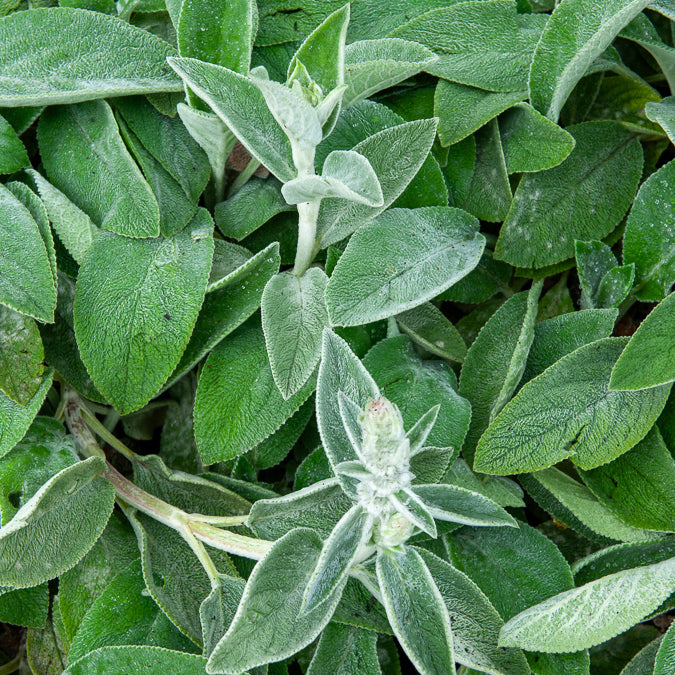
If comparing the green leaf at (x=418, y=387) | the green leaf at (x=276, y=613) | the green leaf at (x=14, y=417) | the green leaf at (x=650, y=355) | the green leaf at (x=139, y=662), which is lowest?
the green leaf at (x=139, y=662)

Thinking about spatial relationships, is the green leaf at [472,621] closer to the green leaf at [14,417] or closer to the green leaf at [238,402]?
the green leaf at [238,402]

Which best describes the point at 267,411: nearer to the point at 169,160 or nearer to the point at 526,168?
the point at 169,160

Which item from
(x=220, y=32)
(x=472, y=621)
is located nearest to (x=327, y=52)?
(x=220, y=32)

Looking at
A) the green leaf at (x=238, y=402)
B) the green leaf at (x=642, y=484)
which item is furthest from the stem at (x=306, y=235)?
the green leaf at (x=642, y=484)

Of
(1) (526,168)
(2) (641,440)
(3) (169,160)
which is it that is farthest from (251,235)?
(2) (641,440)

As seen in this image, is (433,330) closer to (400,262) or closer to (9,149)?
(400,262)

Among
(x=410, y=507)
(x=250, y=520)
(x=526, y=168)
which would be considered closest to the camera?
(x=410, y=507)

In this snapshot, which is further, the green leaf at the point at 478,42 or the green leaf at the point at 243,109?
the green leaf at the point at 478,42
